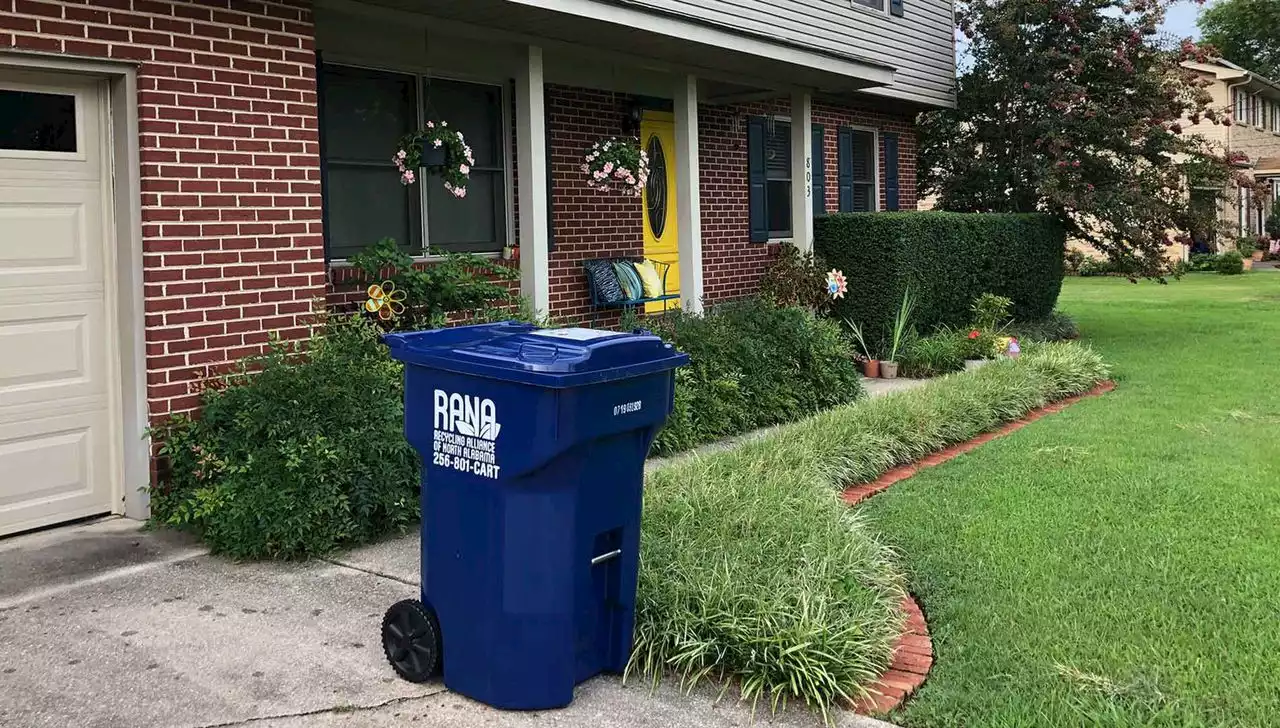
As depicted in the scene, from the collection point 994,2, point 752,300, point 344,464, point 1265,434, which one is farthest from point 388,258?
point 994,2

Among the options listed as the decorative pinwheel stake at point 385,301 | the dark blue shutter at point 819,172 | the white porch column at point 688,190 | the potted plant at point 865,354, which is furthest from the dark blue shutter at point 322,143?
the dark blue shutter at point 819,172

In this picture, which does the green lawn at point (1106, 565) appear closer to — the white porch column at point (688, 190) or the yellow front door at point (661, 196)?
the white porch column at point (688, 190)

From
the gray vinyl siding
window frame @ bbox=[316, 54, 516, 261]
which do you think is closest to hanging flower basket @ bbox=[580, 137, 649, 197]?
window frame @ bbox=[316, 54, 516, 261]

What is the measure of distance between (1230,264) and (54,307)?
2950cm

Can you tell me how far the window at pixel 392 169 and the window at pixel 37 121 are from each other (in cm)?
200

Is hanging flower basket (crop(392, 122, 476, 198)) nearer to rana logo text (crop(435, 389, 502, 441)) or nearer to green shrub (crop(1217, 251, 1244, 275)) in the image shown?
rana logo text (crop(435, 389, 502, 441))

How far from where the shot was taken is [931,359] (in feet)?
36.2

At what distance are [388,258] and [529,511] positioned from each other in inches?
158

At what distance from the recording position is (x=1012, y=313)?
1412cm

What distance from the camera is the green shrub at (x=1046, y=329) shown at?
517 inches

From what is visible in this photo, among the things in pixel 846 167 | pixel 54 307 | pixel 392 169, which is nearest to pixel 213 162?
pixel 54 307

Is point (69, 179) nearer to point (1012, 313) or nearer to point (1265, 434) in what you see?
point (1265, 434)

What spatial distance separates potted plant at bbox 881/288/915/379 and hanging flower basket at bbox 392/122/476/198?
5.20 m

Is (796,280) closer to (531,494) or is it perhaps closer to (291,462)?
(291,462)
